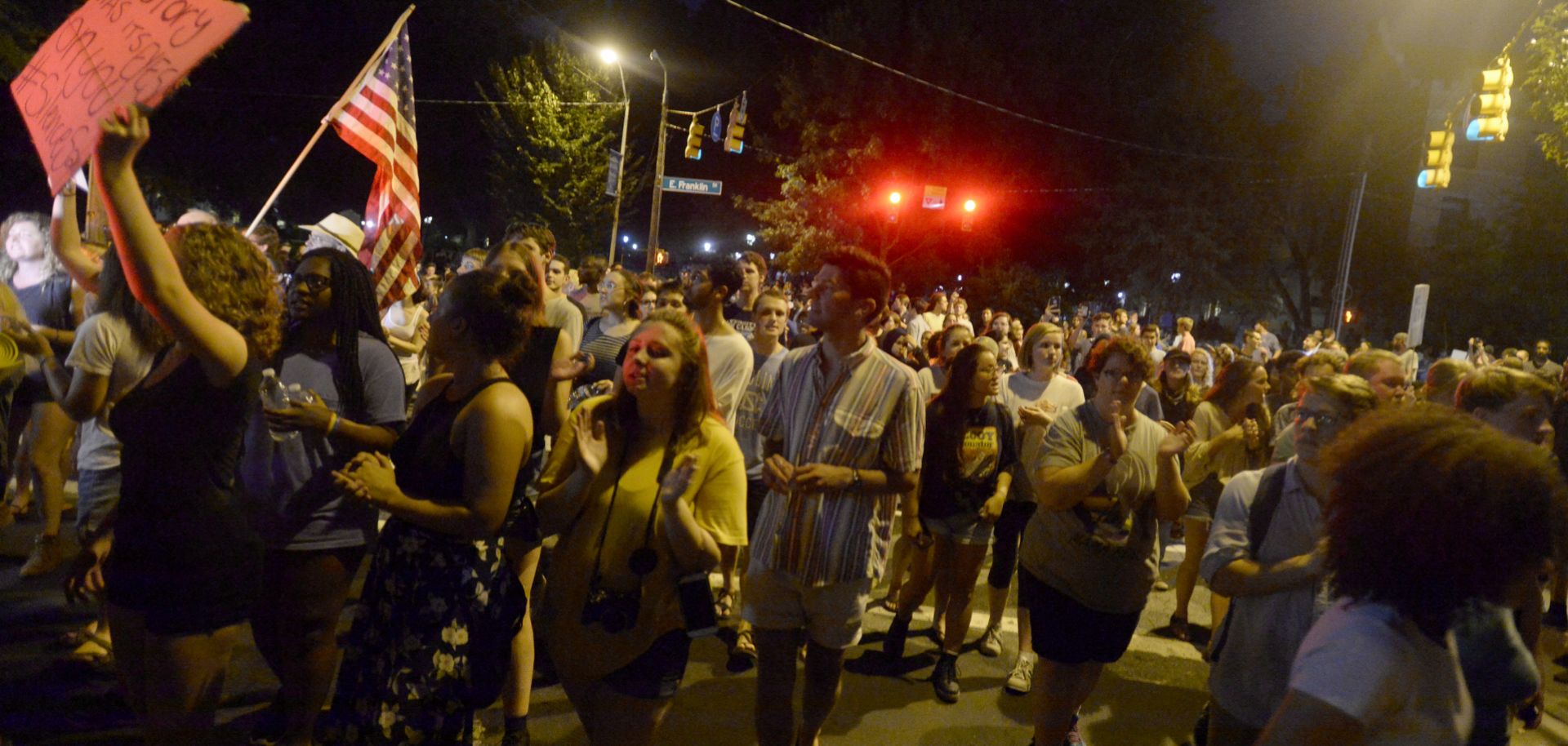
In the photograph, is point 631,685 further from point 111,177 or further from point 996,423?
point 996,423

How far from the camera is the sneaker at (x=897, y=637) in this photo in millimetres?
5270

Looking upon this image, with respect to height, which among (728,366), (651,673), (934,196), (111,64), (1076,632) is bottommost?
(1076,632)

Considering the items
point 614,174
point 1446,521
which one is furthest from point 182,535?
point 614,174

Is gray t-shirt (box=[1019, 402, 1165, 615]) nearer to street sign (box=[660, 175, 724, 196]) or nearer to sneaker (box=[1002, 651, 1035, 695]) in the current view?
sneaker (box=[1002, 651, 1035, 695])

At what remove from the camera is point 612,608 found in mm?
2631

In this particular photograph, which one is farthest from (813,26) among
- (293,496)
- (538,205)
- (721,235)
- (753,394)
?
(293,496)

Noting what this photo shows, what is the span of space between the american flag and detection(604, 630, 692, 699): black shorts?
382 cm

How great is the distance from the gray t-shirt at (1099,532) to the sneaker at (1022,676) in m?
1.34

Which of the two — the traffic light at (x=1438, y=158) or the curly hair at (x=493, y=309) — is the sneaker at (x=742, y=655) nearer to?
the curly hair at (x=493, y=309)

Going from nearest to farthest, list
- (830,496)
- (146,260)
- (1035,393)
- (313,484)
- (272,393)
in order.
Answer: (146,260)
(272,393)
(313,484)
(830,496)
(1035,393)

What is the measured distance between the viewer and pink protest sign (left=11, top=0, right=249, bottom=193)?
2250 millimetres

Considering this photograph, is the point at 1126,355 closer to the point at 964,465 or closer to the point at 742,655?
the point at 964,465

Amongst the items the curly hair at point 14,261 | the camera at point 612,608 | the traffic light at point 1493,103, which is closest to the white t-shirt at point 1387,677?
the camera at point 612,608

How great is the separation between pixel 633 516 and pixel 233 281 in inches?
56.1
